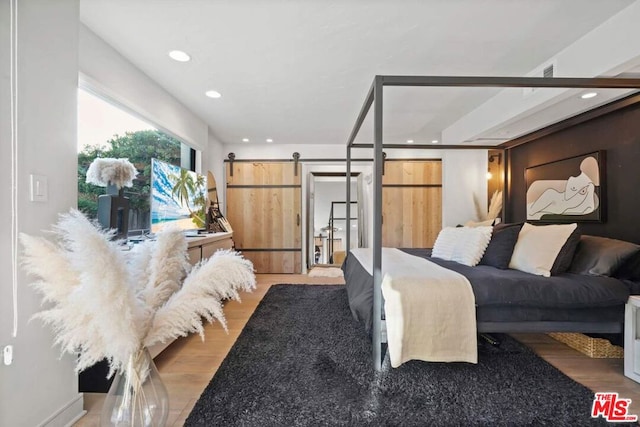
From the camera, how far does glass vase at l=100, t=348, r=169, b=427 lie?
3.44ft

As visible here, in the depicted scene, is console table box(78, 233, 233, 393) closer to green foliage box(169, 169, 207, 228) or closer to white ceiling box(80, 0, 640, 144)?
green foliage box(169, 169, 207, 228)

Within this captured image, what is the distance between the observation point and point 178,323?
1.03m

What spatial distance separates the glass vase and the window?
1549 millimetres

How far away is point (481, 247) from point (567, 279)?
0.59 meters

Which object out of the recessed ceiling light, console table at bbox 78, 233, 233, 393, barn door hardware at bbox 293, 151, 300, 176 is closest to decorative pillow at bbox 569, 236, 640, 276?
console table at bbox 78, 233, 233, 393

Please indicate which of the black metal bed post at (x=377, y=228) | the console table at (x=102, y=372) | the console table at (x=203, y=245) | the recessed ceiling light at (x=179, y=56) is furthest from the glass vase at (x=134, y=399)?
the recessed ceiling light at (x=179, y=56)

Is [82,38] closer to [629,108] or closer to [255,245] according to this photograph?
[255,245]

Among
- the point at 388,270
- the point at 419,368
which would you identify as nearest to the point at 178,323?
the point at 388,270

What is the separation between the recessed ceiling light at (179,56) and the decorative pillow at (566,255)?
3090 millimetres

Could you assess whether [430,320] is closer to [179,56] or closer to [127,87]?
[179,56]

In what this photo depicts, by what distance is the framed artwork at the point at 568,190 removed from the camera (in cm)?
246

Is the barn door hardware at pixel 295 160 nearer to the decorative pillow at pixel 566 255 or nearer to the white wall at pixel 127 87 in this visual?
the white wall at pixel 127 87

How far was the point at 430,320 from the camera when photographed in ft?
5.50

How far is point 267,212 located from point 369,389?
3794 mm
